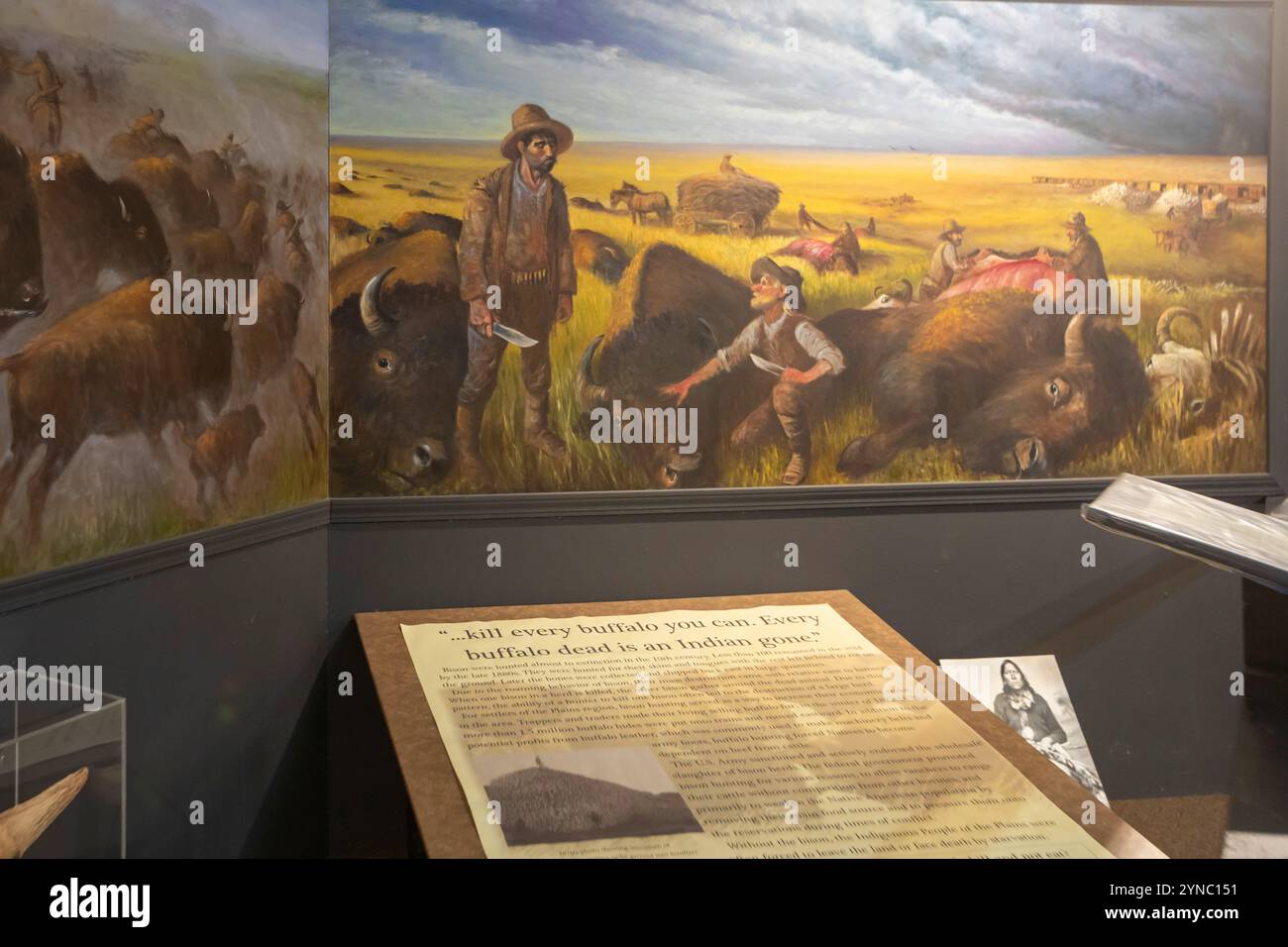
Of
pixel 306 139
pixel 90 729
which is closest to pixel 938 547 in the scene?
pixel 306 139

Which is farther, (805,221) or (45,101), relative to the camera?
(805,221)

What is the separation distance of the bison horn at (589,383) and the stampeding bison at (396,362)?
52 centimetres

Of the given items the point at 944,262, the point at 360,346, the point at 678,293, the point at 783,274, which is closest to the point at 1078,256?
the point at 944,262

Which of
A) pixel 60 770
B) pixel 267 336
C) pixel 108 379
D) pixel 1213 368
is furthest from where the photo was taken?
pixel 1213 368

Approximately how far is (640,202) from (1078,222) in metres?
2.12

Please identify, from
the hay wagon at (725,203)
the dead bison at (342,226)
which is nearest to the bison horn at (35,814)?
the dead bison at (342,226)

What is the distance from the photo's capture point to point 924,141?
17.5 ft

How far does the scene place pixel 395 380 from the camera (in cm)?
499

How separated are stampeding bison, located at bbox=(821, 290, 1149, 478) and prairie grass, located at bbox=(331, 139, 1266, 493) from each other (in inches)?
3.4

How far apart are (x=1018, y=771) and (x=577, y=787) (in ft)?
3.82

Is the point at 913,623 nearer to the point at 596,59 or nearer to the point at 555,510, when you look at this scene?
the point at 555,510

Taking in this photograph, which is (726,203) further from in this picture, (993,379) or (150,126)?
(150,126)

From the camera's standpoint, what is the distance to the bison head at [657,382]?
16.9 ft
